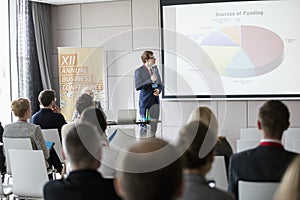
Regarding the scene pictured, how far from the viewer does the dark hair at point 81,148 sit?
2645 mm

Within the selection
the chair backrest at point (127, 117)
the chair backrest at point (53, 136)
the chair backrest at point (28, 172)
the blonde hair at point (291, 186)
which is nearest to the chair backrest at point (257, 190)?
the blonde hair at point (291, 186)

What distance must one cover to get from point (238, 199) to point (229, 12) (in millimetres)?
5084

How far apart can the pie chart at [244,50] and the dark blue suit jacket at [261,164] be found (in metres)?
4.68

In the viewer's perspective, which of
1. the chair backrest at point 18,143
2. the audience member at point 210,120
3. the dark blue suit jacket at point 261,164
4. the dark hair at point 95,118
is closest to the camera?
the dark blue suit jacket at point 261,164

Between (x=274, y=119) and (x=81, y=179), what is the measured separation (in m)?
1.38

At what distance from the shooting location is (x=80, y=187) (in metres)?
2.58

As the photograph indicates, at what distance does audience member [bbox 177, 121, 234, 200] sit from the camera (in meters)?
2.43

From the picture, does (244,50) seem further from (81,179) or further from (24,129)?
(81,179)

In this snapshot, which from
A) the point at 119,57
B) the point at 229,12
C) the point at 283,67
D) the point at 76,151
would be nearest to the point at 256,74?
the point at 283,67

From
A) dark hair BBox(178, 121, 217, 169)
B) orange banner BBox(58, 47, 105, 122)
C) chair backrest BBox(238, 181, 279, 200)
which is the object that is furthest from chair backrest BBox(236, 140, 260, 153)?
orange banner BBox(58, 47, 105, 122)

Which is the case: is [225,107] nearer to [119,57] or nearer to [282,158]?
[119,57]

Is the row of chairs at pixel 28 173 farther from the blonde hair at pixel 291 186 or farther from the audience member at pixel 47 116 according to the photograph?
the blonde hair at pixel 291 186

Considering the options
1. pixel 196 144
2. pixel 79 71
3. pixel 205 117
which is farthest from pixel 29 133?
pixel 79 71

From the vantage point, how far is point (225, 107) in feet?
26.5
